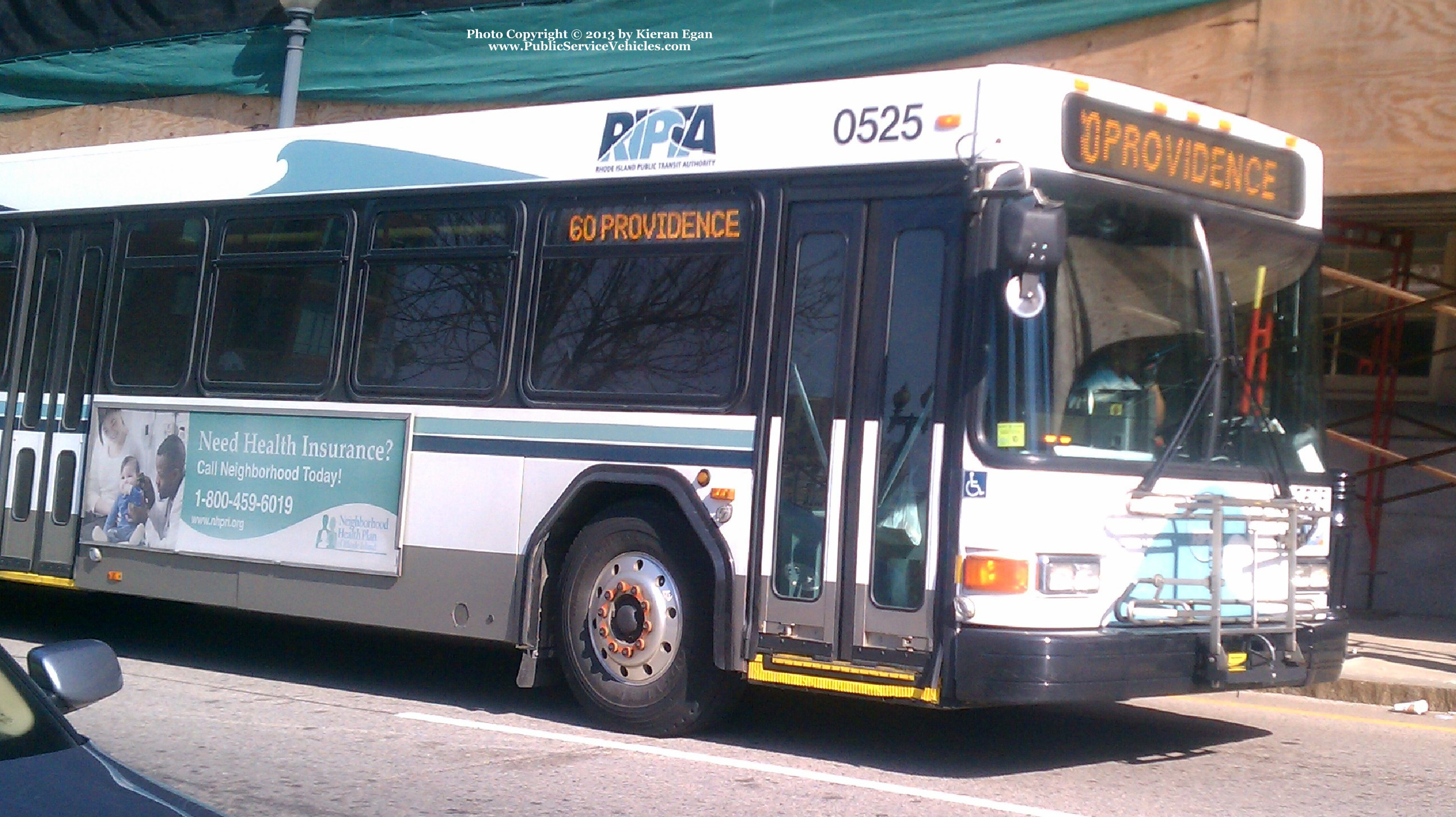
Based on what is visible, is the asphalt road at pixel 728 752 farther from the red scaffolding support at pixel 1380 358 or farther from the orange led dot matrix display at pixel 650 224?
Answer: the red scaffolding support at pixel 1380 358

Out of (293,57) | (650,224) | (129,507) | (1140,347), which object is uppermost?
(293,57)

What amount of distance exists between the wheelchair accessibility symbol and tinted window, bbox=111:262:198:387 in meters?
5.41

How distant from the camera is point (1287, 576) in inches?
291

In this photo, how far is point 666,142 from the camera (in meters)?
8.08

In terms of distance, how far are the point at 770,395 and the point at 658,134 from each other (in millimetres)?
1528

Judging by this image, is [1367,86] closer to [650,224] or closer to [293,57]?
[650,224]

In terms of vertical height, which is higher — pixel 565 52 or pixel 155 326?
pixel 565 52

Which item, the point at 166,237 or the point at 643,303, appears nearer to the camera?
the point at 643,303

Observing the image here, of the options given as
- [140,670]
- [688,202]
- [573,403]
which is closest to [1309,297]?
[688,202]

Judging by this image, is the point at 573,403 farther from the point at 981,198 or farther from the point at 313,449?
the point at 981,198

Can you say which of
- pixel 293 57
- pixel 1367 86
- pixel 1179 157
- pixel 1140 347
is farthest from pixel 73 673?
pixel 293 57

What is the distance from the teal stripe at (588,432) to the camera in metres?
7.69

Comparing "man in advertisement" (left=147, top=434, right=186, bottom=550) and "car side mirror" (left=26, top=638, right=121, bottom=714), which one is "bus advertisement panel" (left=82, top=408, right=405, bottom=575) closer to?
"man in advertisement" (left=147, top=434, right=186, bottom=550)

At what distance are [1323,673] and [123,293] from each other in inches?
298
